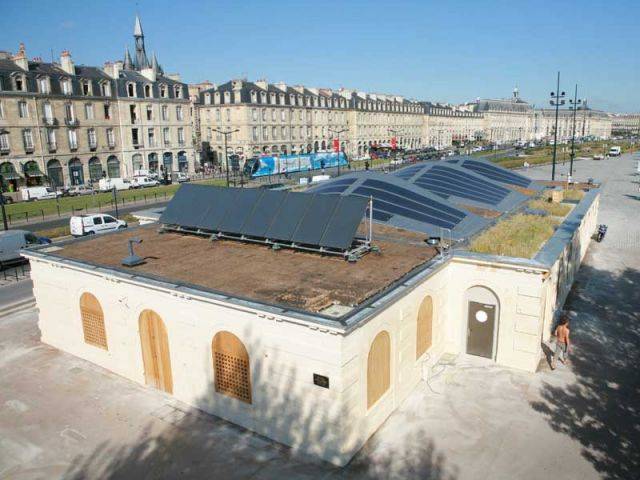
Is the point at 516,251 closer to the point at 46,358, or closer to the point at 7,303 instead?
the point at 46,358

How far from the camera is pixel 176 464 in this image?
12930 mm

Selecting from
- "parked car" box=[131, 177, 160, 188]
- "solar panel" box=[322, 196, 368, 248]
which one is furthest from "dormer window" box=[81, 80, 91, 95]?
"solar panel" box=[322, 196, 368, 248]

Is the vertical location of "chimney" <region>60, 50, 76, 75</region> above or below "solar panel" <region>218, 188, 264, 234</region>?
above

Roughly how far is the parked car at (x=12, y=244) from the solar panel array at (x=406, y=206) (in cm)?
2137

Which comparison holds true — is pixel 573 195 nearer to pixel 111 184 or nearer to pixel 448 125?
pixel 111 184

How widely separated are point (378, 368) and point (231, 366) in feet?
13.6

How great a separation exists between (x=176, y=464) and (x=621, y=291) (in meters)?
23.2

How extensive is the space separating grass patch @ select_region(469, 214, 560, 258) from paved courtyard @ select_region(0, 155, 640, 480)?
409 centimetres

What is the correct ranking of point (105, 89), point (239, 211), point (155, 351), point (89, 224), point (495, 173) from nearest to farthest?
point (155, 351), point (239, 211), point (495, 173), point (89, 224), point (105, 89)

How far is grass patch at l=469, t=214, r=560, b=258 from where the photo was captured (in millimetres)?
18141

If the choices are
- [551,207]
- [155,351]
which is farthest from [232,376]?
[551,207]

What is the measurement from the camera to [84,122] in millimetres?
69938

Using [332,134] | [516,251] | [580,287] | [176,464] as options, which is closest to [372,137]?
[332,134]

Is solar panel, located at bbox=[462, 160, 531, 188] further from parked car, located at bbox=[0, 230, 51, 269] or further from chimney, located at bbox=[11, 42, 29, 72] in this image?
chimney, located at bbox=[11, 42, 29, 72]
